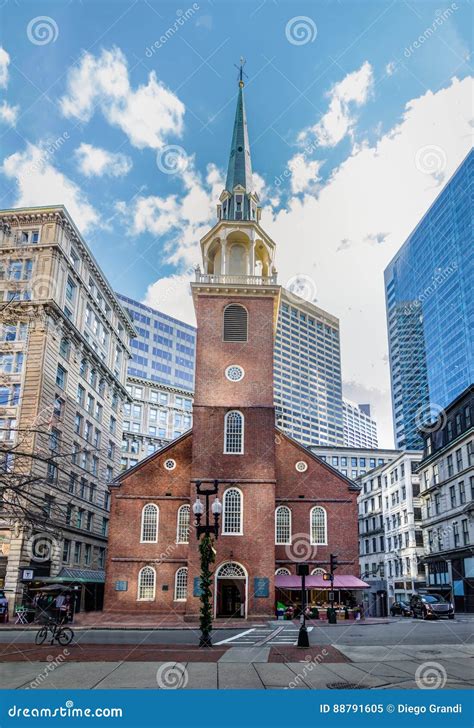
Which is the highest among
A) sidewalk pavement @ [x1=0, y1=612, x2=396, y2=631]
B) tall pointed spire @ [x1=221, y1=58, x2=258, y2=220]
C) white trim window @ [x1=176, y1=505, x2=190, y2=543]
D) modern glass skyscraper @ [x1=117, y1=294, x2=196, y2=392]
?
modern glass skyscraper @ [x1=117, y1=294, x2=196, y2=392]

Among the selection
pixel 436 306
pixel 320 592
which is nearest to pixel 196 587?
pixel 320 592

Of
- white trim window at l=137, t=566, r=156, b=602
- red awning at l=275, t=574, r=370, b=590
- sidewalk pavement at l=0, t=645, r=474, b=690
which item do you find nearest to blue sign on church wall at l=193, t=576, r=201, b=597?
white trim window at l=137, t=566, r=156, b=602

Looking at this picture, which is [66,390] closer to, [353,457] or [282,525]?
[282,525]

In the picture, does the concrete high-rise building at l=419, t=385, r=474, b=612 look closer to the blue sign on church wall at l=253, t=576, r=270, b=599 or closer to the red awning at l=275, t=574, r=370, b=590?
the red awning at l=275, t=574, r=370, b=590

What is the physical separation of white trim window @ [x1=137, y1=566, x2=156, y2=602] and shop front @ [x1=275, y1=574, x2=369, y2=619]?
8015 mm

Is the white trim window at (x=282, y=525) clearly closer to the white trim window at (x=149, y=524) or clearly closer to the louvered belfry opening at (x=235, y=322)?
the white trim window at (x=149, y=524)

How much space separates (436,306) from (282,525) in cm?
8755

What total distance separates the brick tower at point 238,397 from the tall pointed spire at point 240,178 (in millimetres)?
90

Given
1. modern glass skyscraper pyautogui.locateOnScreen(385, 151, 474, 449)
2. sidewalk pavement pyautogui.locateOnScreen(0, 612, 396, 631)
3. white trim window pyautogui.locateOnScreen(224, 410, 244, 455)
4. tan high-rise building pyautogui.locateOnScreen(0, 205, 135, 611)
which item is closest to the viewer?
sidewalk pavement pyautogui.locateOnScreen(0, 612, 396, 631)

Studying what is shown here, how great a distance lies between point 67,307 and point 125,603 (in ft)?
75.0

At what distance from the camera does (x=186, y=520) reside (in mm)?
40469

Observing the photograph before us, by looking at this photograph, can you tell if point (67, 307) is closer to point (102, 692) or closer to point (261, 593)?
point (261, 593)

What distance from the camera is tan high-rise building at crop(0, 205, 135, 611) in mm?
39375

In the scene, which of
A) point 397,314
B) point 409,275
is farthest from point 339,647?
point 397,314
